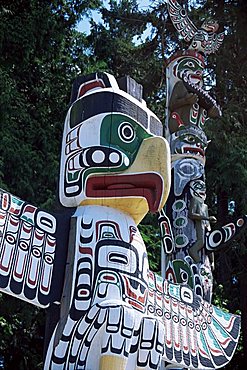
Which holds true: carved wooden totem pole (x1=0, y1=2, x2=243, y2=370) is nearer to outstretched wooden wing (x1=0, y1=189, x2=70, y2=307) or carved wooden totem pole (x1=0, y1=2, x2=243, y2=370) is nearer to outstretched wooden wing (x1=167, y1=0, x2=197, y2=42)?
outstretched wooden wing (x1=0, y1=189, x2=70, y2=307)

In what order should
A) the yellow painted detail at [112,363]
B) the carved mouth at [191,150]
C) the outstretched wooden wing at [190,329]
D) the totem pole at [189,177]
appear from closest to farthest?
the yellow painted detail at [112,363] < the outstretched wooden wing at [190,329] < the totem pole at [189,177] < the carved mouth at [191,150]

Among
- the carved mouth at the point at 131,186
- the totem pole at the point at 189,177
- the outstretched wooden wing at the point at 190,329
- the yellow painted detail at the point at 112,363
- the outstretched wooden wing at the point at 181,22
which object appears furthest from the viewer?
the outstretched wooden wing at the point at 181,22

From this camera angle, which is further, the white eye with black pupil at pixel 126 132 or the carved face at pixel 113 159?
the white eye with black pupil at pixel 126 132

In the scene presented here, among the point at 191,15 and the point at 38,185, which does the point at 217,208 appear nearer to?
the point at 191,15

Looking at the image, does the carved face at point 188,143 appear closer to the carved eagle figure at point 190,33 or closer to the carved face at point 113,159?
the carved eagle figure at point 190,33

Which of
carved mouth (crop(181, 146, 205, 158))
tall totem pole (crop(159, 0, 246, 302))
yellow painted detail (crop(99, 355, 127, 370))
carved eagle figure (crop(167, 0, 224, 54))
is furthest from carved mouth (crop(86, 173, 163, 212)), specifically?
carved eagle figure (crop(167, 0, 224, 54))

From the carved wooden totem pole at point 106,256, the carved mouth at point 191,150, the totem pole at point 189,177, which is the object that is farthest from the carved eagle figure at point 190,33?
the carved wooden totem pole at point 106,256

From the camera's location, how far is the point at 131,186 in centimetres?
342

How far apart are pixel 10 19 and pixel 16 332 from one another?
426 cm

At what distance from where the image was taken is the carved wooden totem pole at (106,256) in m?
3.05

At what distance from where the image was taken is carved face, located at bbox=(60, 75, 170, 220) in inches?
134

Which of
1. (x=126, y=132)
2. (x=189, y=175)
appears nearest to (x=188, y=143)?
(x=189, y=175)

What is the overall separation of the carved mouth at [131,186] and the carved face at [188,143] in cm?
304

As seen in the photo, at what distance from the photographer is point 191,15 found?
461 inches
